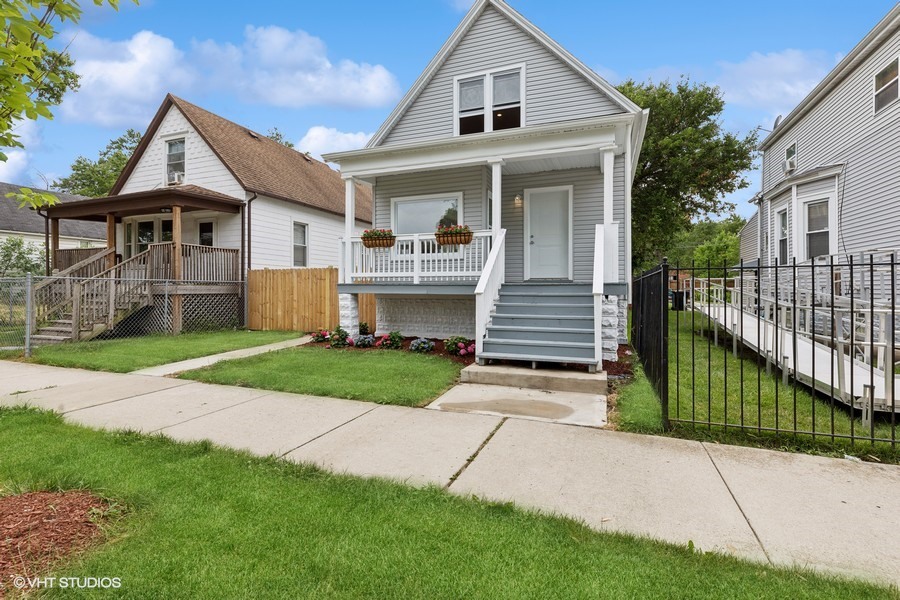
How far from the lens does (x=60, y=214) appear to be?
13062mm

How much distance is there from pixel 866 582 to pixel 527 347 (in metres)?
4.67

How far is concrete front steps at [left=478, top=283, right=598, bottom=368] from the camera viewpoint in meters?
6.31

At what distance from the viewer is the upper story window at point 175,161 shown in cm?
1438

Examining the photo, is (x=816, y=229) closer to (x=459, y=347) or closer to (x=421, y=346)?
(x=459, y=347)

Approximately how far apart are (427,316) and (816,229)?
10.2 meters

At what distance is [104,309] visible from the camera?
10.3 meters

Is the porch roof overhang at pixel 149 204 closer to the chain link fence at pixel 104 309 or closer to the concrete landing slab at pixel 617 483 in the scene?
the chain link fence at pixel 104 309

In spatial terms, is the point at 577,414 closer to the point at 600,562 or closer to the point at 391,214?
the point at 600,562

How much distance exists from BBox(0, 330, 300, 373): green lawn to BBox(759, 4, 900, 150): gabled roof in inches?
572

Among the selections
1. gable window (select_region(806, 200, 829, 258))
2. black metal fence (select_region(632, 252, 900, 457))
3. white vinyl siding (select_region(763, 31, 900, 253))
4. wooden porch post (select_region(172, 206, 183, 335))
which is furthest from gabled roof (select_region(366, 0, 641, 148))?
gable window (select_region(806, 200, 829, 258))

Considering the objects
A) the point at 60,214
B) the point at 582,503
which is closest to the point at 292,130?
the point at 60,214

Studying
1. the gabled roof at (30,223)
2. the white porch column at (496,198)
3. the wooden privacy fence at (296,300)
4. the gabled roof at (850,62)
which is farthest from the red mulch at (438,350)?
→ the gabled roof at (30,223)

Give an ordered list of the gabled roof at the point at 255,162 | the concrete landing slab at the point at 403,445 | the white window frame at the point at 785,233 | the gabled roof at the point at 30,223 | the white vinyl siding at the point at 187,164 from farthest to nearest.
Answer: the gabled roof at the point at 30,223, the gabled roof at the point at 255,162, the white vinyl siding at the point at 187,164, the white window frame at the point at 785,233, the concrete landing slab at the point at 403,445

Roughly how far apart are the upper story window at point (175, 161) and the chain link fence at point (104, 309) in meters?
4.66
